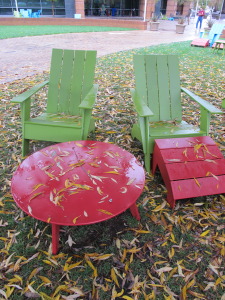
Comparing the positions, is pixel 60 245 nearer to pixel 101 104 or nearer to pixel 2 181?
pixel 2 181

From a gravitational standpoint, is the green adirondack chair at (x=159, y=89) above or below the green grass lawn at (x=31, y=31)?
below

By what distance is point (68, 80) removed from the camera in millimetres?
2887

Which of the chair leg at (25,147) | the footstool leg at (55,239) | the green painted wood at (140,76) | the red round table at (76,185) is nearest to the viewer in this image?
the red round table at (76,185)

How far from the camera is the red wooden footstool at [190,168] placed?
6.23 feet

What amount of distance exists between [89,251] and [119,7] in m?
26.3

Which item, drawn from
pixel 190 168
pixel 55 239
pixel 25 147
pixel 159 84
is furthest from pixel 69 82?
pixel 55 239

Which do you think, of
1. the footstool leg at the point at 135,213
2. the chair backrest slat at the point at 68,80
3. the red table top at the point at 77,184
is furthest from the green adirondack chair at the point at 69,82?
the footstool leg at the point at 135,213

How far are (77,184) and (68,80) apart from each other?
175 centimetres

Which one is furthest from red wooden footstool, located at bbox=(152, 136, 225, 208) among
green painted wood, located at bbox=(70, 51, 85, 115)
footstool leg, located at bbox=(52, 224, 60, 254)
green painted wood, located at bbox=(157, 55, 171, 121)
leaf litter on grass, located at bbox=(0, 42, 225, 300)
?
green painted wood, located at bbox=(70, 51, 85, 115)

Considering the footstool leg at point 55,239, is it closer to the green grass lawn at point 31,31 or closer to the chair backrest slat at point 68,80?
the chair backrest slat at point 68,80

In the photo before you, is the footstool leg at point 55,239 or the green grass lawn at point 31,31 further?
the green grass lawn at point 31,31

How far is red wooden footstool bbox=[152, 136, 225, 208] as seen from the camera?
1.90m

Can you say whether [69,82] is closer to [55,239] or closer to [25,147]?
[25,147]

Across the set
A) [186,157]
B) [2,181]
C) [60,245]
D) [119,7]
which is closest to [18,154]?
[2,181]
